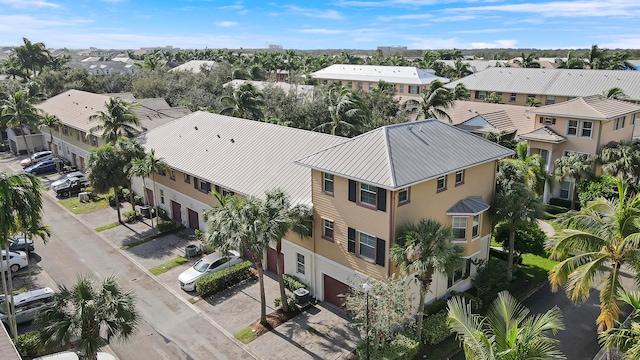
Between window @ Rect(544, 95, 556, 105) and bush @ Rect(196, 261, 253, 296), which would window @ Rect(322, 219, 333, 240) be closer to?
bush @ Rect(196, 261, 253, 296)

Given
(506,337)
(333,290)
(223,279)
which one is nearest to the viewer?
(506,337)

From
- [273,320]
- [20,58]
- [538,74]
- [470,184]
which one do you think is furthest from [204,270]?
[20,58]

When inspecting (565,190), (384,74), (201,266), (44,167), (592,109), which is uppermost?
(384,74)

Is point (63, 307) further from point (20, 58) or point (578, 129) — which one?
point (20, 58)

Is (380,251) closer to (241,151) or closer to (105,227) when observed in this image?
(241,151)

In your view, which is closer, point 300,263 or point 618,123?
point 300,263

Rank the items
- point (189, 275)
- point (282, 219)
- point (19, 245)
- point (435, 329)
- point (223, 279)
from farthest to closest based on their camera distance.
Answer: point (19, 245), point (189, 275), point (223, 279), point (435, 329), point (282, 219)

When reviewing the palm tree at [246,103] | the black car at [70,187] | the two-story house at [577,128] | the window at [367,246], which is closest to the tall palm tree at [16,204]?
the window at [367,246]

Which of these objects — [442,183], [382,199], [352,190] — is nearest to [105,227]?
[352,190]
